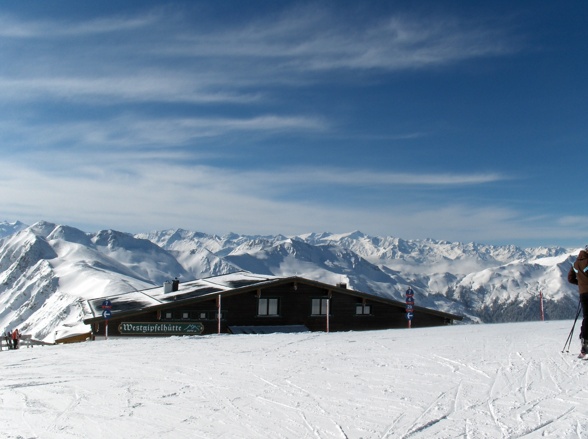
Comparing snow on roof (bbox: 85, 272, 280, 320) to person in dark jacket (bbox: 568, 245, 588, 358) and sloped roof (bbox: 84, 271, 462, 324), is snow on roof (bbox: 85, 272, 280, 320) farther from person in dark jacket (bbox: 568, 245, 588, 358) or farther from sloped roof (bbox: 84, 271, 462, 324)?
person in dark jacket (bbox: 568, 245, 588, 358)

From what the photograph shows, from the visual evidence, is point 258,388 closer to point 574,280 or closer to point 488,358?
point 488,358

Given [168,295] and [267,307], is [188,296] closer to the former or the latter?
[168,295]

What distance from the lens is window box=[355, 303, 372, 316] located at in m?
37.2

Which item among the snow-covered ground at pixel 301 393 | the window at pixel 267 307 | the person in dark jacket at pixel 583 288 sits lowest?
the snow-covered ground at pixel 301 393

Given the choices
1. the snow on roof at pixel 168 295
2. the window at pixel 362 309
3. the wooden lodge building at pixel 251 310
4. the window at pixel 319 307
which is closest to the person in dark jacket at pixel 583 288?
the wooden lodge building at pixel 251 310

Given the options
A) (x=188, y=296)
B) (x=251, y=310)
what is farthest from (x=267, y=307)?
(x=188, y=296)

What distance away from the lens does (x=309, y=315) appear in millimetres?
35375

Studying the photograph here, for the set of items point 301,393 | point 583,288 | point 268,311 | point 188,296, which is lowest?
point 301,393

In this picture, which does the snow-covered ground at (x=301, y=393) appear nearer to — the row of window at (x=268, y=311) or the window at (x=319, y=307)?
the row of window at (x=268, y=311)

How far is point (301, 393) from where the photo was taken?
802cm

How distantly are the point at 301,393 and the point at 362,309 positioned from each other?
29.9 metres

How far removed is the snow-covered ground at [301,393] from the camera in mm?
6312

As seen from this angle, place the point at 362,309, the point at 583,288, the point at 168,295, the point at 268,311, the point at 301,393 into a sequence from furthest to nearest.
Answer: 1. the point at 362,309
2. the point at 168,295
3. the point at 268,311
4. the point at 583,288
5. the point at 301,393

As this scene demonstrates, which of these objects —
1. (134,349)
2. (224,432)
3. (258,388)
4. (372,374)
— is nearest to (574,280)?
(372,374)
